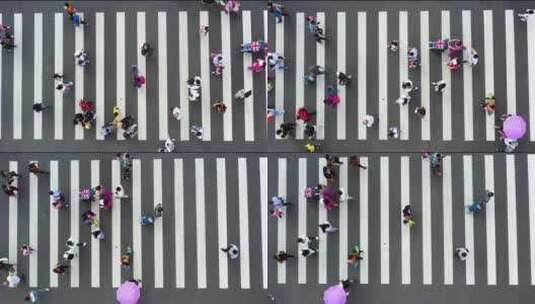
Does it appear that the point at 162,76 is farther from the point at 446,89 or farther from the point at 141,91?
the point at 446,89

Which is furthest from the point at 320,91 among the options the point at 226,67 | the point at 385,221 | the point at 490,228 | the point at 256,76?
the point at 490,228

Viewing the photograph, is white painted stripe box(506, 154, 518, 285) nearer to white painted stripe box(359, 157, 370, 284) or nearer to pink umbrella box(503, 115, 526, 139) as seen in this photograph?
pink umbrella box(503, 115, 526, 139)

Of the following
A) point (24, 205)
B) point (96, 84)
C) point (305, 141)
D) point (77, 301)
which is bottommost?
point (77, 301)

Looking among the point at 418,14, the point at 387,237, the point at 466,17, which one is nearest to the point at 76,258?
the point at 387,237

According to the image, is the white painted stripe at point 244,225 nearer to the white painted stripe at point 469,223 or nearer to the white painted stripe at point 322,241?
the white painted stripe at point 322,241

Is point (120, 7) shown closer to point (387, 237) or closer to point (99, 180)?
point (99, 180)
